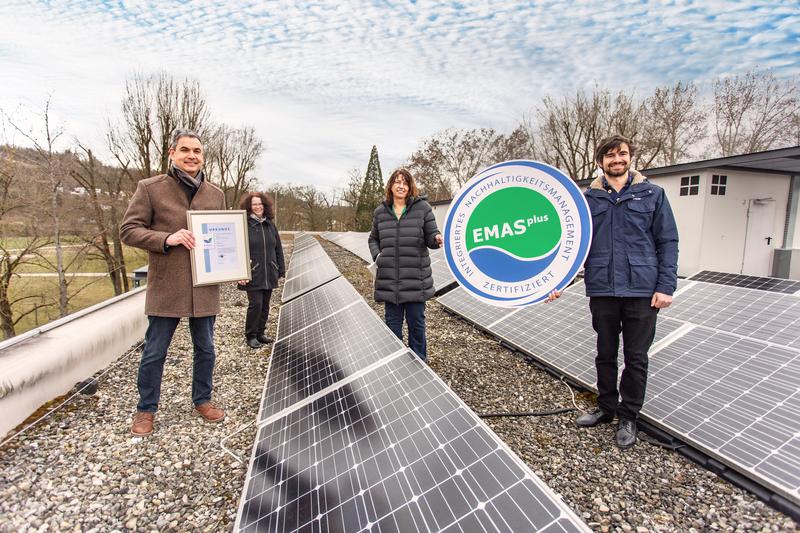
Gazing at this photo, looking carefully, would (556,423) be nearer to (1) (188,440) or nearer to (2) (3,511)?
(1) (188,440)

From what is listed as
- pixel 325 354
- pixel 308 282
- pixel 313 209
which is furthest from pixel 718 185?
pixel 313 209

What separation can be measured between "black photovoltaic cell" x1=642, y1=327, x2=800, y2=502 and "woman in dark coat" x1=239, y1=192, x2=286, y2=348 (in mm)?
4624

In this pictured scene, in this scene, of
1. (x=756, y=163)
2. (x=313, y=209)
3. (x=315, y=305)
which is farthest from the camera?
(x=313, y=209)

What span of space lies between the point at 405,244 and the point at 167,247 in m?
1.98

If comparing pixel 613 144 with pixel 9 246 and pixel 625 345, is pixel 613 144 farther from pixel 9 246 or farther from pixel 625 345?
pixel 9 246

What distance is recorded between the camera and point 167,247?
9.12ft

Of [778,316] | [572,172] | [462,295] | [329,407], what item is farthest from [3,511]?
[572,172]

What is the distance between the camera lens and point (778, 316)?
3.71 metres

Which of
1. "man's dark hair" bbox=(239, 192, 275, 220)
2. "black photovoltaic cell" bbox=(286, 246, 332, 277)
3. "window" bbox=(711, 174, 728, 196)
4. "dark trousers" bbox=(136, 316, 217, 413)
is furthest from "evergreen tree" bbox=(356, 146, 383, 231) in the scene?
"dark trousers" bbox=(136, 316, 217, 413)

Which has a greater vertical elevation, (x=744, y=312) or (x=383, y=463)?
(x=744, y=312)

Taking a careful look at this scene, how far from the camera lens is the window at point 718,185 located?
11.5m

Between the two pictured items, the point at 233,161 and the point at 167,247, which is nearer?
the point at 167,247

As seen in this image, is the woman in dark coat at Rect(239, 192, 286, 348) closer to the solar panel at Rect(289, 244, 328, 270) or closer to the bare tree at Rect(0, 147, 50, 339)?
the solar panel at Rect(289, 244, 328, 270)

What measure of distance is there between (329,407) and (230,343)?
3375mm
